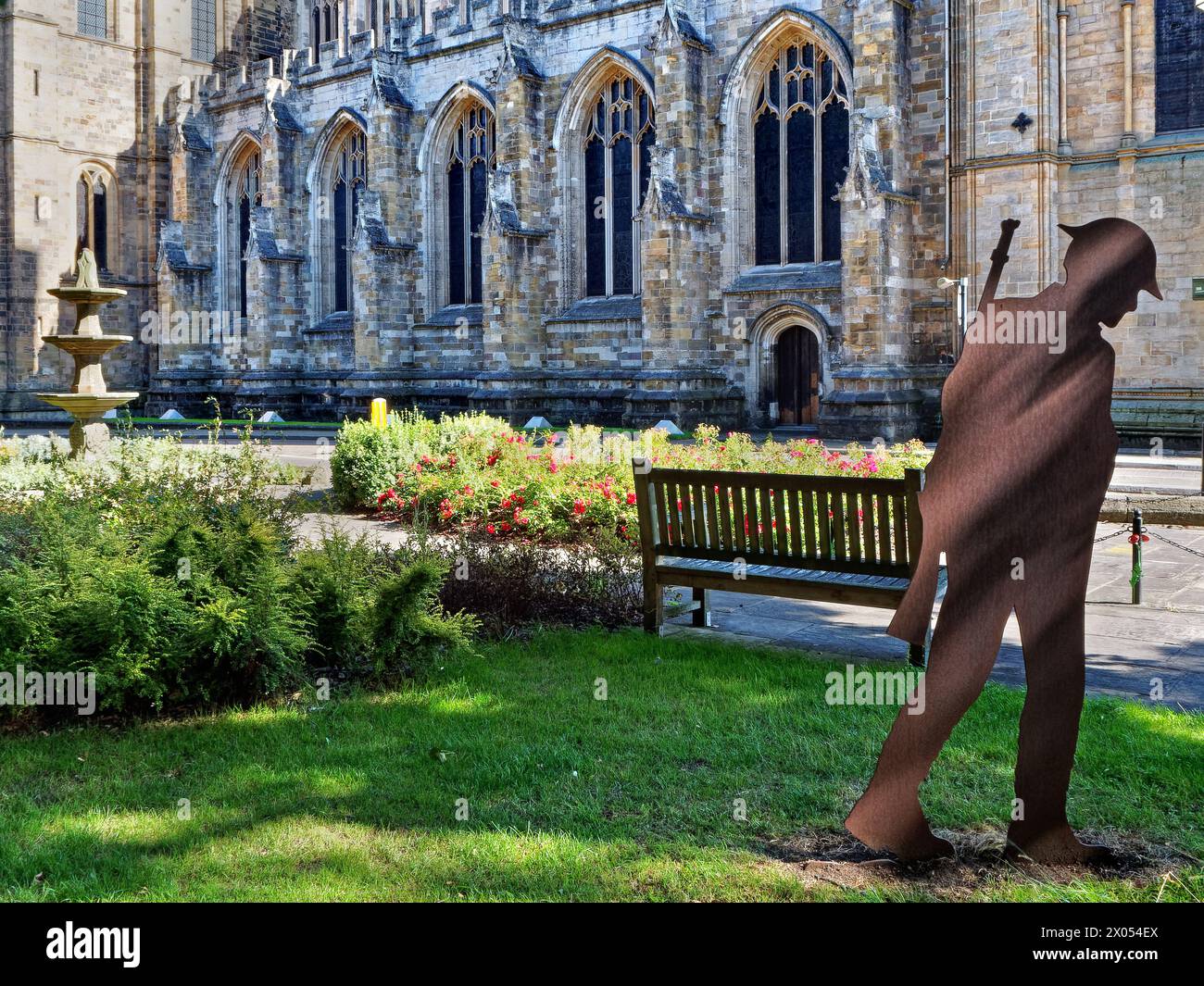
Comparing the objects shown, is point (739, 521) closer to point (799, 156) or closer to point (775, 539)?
point (775, 539)

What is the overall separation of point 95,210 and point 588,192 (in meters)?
19.4

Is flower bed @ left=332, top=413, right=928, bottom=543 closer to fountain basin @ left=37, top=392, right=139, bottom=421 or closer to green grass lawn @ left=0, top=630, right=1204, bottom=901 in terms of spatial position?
fountain basin @ left=37, top=392, right=139, bottom=421

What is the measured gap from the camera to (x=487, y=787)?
15.6 ft

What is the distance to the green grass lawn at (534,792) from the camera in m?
3.85

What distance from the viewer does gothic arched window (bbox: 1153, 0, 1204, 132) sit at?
20.1 m

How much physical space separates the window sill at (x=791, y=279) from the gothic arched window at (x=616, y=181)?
3.60 meters

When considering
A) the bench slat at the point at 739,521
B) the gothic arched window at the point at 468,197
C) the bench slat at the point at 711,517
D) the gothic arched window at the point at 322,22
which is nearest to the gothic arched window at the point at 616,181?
the gothic arched window at the point at 468,197

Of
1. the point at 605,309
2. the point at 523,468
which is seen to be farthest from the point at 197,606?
the point at 605,309

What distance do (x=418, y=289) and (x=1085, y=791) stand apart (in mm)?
29697

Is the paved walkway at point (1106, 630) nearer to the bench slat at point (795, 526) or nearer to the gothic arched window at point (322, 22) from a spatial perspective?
the bench slat at point (795, 526)

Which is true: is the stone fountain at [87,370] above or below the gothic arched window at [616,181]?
below

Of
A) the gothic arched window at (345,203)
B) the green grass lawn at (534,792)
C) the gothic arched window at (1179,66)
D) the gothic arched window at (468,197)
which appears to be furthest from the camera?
the gothic arched window at (345,203)
